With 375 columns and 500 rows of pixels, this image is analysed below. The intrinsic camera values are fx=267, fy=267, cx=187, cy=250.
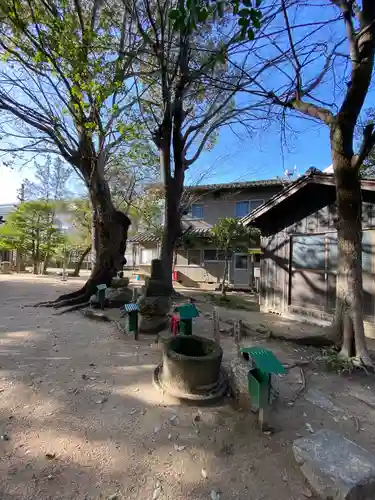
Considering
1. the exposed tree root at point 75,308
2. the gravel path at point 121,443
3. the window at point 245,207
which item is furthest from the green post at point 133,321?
the window at point 245,207

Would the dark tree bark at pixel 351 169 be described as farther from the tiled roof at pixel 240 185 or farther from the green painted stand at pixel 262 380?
the tiled roof at pixel 240 185

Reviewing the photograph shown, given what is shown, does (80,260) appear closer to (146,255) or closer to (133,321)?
(146,255)

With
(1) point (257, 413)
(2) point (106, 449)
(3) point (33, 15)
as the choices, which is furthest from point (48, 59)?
(1) point (257, 413)

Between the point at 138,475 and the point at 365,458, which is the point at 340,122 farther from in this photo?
the point at 138,475

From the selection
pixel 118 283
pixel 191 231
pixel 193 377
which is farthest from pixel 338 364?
pixel 191 231

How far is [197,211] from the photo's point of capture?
61.6 feet

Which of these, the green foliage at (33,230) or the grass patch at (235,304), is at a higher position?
the green foliage at (33,230)

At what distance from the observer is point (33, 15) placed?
19.1ft

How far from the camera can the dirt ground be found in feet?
7.06

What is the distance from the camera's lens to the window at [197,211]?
1867 centimetres

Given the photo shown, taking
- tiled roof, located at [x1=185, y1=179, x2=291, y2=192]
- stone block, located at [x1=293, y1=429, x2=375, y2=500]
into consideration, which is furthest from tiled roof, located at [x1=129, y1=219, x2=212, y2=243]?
stone block, located at [x1=293, y1=429, x2=375, y2=500]

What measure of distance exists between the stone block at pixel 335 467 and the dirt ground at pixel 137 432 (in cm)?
15

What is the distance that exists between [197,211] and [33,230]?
1277cm

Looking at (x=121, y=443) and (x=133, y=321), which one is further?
(x=133, y=321)
